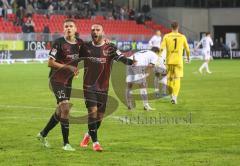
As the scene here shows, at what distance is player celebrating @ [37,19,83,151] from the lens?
11.5 metres

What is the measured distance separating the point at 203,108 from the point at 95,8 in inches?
1707

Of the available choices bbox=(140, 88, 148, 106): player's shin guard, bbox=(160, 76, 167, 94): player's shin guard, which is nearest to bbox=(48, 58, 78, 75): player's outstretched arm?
bbox=(140, 88, 148, 106): player's shin guard

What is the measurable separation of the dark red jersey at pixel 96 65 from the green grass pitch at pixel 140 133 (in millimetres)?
1111

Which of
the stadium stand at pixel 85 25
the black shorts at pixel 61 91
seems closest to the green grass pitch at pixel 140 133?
the black shorts at pixel 61 91

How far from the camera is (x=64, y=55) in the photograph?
11.6m

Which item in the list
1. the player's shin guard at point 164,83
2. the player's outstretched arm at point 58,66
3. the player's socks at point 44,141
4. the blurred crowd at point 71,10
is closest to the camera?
the player's outstretched arm at point 58,66

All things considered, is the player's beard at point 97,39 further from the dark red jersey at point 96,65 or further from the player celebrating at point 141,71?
the player celebrating at point 141,71

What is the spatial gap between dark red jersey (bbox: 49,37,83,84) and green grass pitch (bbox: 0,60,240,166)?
1.27 m

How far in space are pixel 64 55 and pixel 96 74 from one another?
0.65 metres

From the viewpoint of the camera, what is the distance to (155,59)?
62.2ft

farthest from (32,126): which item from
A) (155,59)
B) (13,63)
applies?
(13,63)

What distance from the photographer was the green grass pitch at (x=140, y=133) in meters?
10.8

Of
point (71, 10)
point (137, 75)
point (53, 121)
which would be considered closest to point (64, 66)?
point (53, 121)

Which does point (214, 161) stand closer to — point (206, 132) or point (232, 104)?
point (206, 132)
